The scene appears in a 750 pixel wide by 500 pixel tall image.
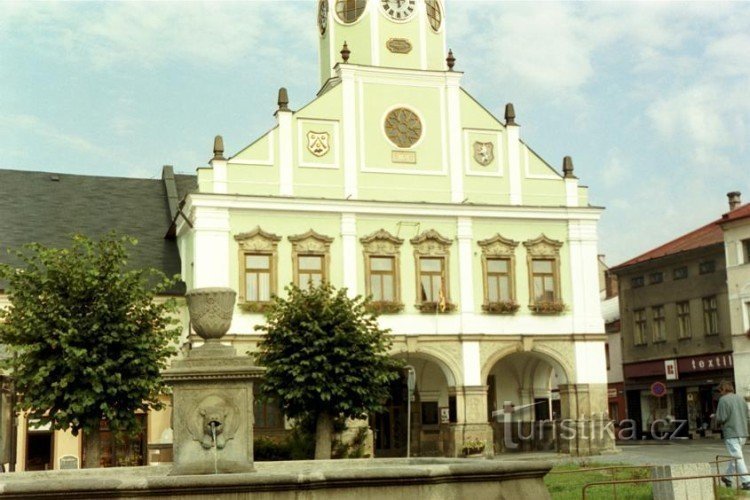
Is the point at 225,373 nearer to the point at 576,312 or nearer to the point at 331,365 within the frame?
the point at 331,365

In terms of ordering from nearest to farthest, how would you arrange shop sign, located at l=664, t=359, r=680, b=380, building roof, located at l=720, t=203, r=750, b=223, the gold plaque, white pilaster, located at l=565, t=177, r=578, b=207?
the gold plaque → white pilaster, located at l=565, t=177, r=578, b=207 → building roof, located at l=720, t=203, r=750, b=223 → shop sign, located at l=664, t=359, r=680, b=380

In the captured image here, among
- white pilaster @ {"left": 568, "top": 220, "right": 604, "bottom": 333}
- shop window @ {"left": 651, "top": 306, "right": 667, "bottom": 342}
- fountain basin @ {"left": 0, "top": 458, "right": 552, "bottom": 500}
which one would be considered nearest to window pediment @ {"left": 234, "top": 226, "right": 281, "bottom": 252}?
white pilaster @ {"left": 568, "top": 220, "right": 604, "bottom": 333}

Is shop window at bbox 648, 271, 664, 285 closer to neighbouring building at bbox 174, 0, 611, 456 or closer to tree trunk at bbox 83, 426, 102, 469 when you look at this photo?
neighbouring building at bbox 174, 0, 611, 456

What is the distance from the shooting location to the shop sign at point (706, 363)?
45.3 meters

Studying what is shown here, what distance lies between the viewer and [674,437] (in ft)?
155

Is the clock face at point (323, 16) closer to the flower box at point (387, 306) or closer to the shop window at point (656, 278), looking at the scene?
the flower box at point (387, 306)

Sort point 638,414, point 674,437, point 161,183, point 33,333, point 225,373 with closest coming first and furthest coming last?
point 225,373, point 33,333, point 161,183, point 674,437, point 638,414

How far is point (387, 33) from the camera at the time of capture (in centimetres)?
3716

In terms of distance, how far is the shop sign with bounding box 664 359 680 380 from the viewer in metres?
48.4

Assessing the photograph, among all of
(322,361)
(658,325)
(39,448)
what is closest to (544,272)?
(322,361)

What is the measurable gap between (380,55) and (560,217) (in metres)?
7.88

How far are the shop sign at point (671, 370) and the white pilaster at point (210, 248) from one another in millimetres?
22793

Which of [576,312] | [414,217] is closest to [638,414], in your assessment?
[576,312]

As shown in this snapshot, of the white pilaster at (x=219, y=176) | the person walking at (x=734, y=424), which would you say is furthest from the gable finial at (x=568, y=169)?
the person walking at (x=734, y=424)
